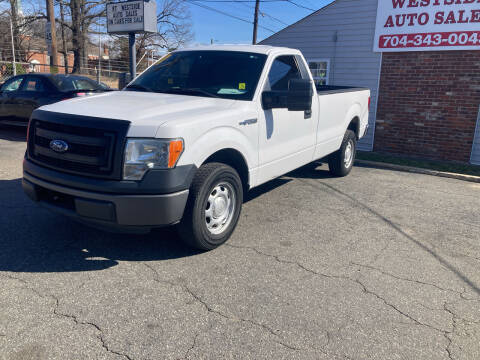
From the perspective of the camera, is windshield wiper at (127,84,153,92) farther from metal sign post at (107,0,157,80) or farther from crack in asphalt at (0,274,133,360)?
metal sign post at (107,0,157,80)

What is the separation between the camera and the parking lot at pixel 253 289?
2670 millimetres

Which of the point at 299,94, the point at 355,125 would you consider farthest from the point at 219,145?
the point at 355,125

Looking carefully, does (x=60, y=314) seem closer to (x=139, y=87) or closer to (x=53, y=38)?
(x=139, y=87)

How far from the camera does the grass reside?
8.57m

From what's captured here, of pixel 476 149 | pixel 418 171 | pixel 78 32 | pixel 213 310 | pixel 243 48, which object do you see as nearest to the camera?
pixel 213 310

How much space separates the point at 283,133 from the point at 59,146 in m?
2.53

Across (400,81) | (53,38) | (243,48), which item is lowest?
(400,81)

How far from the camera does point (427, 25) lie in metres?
9.43

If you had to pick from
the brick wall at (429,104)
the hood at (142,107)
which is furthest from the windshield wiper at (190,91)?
the brick wall at (429,104)

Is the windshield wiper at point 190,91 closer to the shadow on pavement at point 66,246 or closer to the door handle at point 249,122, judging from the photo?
the door handle at point 249,122

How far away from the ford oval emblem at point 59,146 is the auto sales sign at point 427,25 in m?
8.76

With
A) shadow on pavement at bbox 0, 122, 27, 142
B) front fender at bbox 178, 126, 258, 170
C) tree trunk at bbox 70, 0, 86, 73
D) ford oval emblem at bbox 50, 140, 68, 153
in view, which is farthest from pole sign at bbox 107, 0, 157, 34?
tree trunk at bbox 70, 0, 86, 73

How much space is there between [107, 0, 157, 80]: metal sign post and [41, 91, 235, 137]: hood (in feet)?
19.9

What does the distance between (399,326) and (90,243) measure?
2902mm
